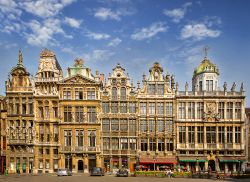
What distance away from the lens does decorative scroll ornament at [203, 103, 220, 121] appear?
2181 inches

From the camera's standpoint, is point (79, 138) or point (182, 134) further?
point (79, 138)

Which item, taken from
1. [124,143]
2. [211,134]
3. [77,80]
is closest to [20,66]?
[77,80]

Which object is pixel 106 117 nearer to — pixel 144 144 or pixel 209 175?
pixel 144 144

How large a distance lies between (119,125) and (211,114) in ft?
52.5

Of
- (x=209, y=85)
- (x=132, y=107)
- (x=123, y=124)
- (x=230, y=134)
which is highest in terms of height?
(x=209, y=85)

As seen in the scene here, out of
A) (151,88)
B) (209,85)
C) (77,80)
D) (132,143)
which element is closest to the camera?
(132,143)

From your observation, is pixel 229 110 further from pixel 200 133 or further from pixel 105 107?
pixel 105 107

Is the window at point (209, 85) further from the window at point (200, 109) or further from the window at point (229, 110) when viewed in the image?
the window at point (229, 110)

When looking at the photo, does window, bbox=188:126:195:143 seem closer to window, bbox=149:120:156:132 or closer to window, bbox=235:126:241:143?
window, bbox=149:120:156:132

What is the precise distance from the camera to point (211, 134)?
2185 inches

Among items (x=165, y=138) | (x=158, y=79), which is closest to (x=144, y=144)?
(x=165, y=138)

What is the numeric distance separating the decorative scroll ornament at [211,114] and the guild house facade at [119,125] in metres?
0.17

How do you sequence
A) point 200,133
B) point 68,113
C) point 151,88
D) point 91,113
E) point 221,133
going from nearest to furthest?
point 221,133 → point 200,133 → point 91,113 → point 68,113 → point 151,88

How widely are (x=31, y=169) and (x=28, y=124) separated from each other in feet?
25.6
